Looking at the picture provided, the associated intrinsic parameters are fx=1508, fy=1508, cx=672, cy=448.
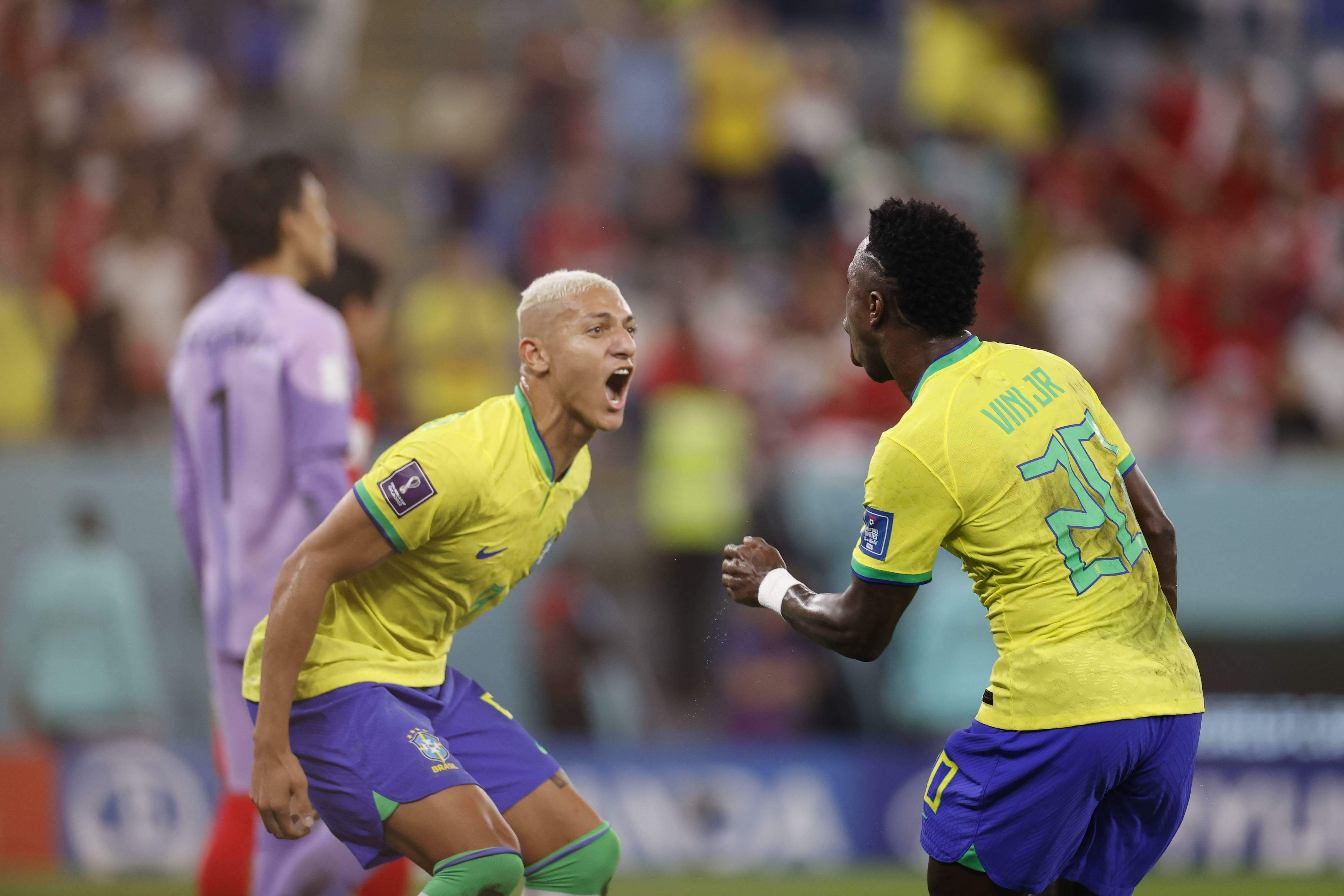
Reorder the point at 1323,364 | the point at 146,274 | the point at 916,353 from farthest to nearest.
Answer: the point at 1323,364 < the point at 146,274 < the point at 916,353

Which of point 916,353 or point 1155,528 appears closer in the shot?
point 916,353

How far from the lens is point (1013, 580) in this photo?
3916mm

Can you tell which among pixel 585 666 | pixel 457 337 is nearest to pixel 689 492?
pixel 585 666

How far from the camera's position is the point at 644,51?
12883 mm

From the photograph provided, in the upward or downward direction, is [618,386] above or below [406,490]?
above

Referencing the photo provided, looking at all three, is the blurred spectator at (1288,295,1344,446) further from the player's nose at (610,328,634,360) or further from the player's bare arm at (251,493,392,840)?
the player's bare arm at (251,493,392,840)

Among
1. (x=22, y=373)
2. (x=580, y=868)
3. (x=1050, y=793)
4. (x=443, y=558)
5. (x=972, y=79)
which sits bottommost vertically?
(x=580, y=868)

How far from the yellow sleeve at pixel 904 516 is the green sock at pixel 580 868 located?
1355 millimetres

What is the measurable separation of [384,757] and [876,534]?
1.48m

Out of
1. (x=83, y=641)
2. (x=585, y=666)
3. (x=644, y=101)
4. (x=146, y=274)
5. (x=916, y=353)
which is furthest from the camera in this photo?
(x=644, y=101)

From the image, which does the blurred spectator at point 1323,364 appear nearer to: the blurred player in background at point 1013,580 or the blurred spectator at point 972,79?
the blurred spectator at point 972,79

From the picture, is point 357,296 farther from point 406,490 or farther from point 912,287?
point 912,287

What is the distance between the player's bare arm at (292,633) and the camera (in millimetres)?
4008

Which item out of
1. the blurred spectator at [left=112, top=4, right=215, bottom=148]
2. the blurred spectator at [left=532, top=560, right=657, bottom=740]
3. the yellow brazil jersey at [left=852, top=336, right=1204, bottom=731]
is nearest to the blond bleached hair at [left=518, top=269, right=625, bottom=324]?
the yellow brazil jersey at [left=852, top=336, right=1204, bottom=731]
